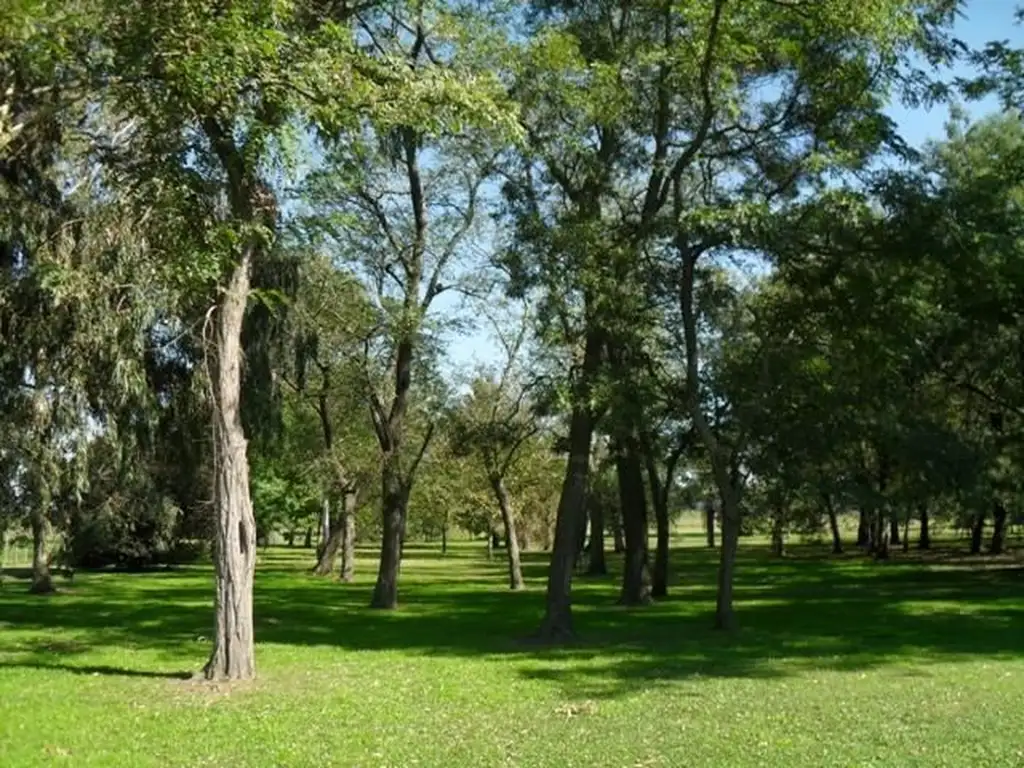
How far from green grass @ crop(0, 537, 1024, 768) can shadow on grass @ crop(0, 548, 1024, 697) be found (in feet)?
0.39

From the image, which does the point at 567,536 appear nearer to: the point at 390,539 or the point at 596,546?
the point at 390,539

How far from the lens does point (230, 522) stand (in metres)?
15.0

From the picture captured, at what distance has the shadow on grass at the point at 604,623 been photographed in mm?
17516

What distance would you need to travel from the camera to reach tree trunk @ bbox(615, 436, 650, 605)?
30219 millimetres

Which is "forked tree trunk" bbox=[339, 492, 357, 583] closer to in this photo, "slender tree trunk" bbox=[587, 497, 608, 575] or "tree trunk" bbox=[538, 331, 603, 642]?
"slender tree trunk" bbox=[587, 497, 608, 575]

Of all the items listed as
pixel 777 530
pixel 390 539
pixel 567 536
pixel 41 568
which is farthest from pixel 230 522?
pixel 777 530

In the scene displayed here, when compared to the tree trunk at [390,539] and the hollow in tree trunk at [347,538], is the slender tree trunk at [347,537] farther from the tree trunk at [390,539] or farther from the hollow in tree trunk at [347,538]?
the tree trunk at [390,539]

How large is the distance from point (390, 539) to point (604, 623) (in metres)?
7.61

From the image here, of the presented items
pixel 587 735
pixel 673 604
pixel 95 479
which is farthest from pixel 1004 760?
pixel 95 479

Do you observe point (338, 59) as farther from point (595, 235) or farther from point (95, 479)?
point (95, 479)

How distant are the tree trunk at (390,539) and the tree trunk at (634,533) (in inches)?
237

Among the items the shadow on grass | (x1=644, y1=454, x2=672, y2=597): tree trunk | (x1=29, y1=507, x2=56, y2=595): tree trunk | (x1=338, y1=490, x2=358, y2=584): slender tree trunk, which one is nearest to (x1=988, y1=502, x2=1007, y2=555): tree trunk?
the shadow on grass

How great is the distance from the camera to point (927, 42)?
64.7ft

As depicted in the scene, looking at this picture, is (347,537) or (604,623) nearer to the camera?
(604,623)
